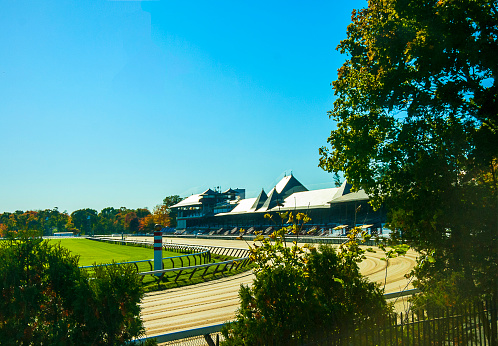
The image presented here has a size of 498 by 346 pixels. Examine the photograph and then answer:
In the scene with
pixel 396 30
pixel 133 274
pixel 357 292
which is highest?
pixel 396 30

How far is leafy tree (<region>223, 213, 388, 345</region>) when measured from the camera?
478 centimetres

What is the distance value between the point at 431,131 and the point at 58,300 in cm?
965

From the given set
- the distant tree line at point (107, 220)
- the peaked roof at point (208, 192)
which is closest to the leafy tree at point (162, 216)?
the distant tree line at point (107, 220)

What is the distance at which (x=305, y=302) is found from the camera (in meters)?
4.79

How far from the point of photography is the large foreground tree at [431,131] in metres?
6.65

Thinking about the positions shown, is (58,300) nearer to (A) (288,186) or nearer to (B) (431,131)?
(B) (431,131)

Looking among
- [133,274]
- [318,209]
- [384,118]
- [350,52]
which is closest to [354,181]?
[384,118]

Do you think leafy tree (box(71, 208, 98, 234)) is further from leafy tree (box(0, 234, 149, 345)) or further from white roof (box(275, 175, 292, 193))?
leafy tree (box(0, 234, 149, 345))

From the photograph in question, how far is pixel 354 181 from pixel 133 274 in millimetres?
9770

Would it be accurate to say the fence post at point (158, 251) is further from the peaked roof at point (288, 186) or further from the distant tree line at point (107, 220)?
the distant tree line at point (107, 220)

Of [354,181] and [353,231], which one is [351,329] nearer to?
[353,231]

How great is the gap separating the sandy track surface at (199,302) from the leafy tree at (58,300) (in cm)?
411

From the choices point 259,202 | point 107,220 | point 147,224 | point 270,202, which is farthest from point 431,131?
point 107,220

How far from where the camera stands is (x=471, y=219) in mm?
6496
